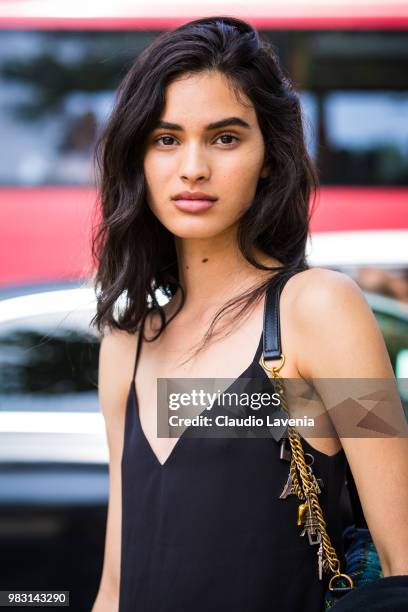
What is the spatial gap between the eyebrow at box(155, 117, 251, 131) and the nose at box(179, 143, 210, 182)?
46mm

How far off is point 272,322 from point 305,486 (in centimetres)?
28

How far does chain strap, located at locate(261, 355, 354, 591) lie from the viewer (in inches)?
59.9

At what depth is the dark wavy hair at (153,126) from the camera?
177 cm

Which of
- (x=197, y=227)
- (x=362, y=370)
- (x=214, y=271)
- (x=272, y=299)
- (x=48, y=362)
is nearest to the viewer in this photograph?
(x=362, y=370)

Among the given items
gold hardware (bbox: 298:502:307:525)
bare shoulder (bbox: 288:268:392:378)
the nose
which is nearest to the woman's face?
the nose

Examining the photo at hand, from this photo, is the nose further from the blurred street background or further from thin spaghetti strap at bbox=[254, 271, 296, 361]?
the blurred street background

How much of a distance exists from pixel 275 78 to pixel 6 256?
4.36 meters

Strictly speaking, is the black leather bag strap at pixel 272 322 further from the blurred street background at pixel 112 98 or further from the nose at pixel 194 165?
the blurred street background at pixel 112 98

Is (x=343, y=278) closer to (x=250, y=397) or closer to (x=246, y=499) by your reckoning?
(x=250, y=397)

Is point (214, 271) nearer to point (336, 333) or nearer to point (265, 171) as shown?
point (265, 171)

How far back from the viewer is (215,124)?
1711 millimetres

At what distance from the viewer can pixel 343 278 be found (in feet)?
5.20

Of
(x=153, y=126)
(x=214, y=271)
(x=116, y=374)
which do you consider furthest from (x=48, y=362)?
(x=153, y=126)

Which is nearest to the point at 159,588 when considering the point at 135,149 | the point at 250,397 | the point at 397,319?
the point at 250,397
